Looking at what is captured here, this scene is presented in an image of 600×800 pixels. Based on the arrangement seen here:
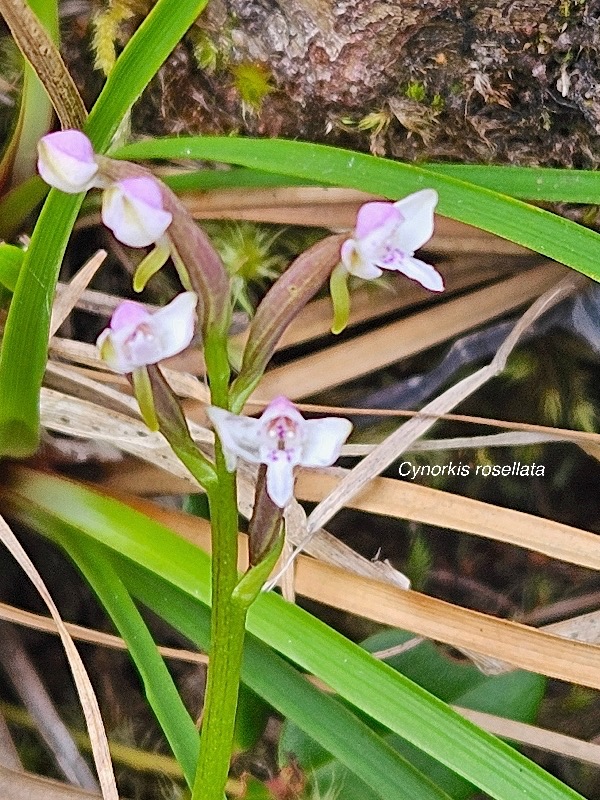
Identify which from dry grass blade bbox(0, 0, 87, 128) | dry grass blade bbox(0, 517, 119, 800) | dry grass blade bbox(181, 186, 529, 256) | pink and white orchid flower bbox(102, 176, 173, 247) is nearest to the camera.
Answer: pink and white orchid flower bbox(102, 176, 173, 247)

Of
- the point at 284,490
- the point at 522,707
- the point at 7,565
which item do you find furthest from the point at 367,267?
the point at 7,565

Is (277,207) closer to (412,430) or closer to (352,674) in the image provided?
(412,430)

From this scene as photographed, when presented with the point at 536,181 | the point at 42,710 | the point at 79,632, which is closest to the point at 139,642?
the point at 79,632

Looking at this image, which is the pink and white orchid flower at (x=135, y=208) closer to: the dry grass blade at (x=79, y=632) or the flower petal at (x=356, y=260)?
the flower petal at (x=356, y=260)

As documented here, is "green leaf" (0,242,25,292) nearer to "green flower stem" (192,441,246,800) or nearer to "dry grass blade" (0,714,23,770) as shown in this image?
"green flower stem" (192,441,246,800)

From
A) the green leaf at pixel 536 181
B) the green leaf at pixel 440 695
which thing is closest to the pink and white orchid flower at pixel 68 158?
the green leaf at pixel 536 181

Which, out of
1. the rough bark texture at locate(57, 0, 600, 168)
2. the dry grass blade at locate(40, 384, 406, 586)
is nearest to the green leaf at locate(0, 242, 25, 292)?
the dry grass blade at locate(40, 384, 406, 586)
